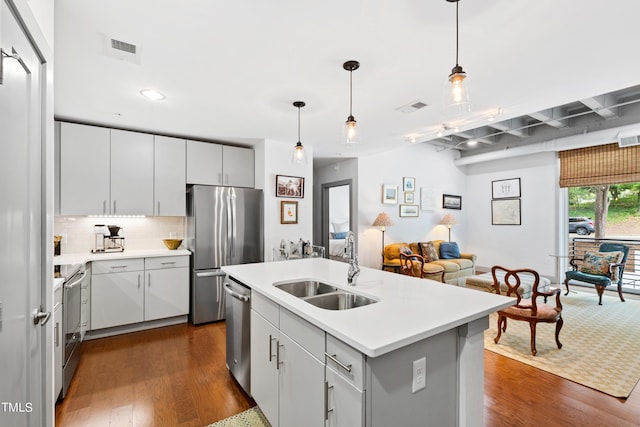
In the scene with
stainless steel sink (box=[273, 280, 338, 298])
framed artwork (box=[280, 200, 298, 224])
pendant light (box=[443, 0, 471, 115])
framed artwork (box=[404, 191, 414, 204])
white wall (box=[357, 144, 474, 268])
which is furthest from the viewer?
framed artwork (box=[404, 191, 414, 204])

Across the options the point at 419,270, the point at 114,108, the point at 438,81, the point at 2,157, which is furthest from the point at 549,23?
the point at 419,270

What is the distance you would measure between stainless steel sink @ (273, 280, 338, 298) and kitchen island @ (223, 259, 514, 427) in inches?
7.6

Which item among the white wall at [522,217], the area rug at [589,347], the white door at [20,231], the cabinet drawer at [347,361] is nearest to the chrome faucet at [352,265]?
the cabinet drawer at [347,361]

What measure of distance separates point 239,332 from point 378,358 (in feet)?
4.85

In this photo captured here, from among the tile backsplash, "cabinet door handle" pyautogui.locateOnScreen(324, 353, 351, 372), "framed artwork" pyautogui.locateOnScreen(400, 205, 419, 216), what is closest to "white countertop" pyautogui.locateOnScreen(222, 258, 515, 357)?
"cabinet door handle" pyautogui.locateOnScreen(324, 353, 351, 372)

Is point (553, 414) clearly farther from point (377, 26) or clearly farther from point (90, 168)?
point (90, 168)

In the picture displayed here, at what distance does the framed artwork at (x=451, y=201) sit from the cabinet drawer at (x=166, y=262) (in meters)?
5.73

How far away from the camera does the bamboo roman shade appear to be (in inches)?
188

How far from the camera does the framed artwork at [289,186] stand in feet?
14.4

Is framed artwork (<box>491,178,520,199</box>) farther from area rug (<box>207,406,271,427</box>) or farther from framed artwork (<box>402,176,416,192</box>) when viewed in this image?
area rug (<box>207,406,271,427</box>)

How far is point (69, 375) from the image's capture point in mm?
2395

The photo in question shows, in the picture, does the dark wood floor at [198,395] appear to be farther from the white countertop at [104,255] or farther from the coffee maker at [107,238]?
the coffee maker at [107,238]

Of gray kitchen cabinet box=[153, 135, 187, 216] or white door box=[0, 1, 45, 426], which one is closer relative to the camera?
white door box=[0, 1, 45, 426]

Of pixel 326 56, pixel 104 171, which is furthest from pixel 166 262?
pixel 326 56
